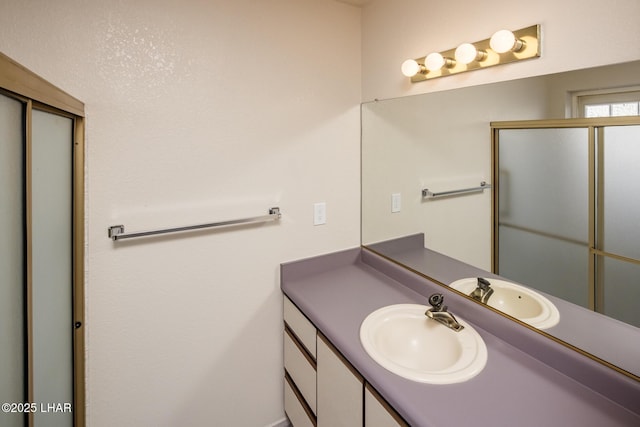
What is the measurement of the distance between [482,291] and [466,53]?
926mm

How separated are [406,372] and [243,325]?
92 centimetres

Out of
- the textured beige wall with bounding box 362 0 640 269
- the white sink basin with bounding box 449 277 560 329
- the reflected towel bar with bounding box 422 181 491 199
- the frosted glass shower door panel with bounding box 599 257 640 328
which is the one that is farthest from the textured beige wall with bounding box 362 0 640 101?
the white sink basin with bounding box 449 277 560 329

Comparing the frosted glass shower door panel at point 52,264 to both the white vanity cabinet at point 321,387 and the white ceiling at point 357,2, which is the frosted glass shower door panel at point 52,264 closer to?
the white vanity cabinet at point 321,387

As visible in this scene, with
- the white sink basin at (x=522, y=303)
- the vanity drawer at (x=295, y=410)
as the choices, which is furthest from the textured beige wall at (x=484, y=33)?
the vanity drawer at (x=295, y=410)

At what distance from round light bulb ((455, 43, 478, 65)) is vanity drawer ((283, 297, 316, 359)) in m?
1.22

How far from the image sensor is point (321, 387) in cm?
136

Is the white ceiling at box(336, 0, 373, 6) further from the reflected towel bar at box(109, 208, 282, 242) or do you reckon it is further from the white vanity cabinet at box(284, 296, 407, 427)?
the white vanity cabinet at box(284, 296, 407, 427)

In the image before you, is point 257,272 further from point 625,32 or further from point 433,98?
point 625,32

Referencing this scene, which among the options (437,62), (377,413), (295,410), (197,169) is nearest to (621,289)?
(377,413)

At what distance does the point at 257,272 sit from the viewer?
1.66 meters

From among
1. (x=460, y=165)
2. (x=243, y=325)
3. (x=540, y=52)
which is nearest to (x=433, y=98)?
(x=460, y=165)

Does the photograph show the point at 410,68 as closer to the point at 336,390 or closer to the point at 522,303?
the point at 522,303

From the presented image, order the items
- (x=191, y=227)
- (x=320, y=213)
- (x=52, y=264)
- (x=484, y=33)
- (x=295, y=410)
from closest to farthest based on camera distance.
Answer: (x=52, y=264), (x=484, y=33), (x=191, y=227), (x=295, y=410), (x=320, y=213)

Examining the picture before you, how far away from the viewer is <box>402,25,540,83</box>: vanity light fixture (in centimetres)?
108
